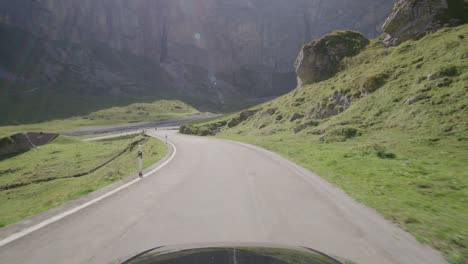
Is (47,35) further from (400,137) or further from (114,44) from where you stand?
(400,137)

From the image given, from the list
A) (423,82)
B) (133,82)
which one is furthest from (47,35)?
(423,82)

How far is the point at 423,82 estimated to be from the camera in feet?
69.7

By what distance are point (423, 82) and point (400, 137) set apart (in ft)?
23.8

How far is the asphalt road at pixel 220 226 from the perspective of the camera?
14.6 ft

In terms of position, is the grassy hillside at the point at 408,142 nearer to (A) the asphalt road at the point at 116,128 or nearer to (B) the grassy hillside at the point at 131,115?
(A) the asphalt road at the point at 116,128

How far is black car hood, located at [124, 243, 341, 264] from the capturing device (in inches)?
121

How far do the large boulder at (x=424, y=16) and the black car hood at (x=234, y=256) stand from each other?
39896 mm

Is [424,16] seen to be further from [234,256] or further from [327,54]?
[234,256]

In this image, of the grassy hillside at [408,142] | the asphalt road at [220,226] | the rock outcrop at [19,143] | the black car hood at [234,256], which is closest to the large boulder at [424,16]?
the grassy hillside at [408,142]

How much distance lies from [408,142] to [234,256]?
49.9ft

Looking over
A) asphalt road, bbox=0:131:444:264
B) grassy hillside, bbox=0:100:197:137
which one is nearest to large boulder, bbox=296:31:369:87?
asphalt road, bbox=0:131:444:264

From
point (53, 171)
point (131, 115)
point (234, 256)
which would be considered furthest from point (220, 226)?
point (131, 115)

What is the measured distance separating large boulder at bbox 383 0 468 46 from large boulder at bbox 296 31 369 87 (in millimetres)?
10329

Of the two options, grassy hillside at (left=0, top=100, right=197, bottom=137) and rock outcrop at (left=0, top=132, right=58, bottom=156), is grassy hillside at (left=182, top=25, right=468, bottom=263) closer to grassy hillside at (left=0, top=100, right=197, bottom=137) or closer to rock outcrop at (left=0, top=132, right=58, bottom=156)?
rock outcrop at (left=0, top=132, right=58, bottom=156)
